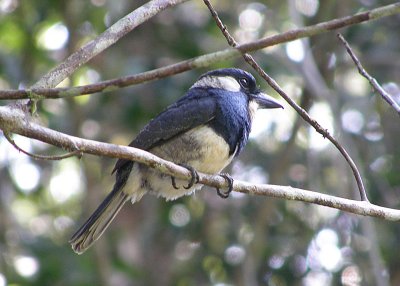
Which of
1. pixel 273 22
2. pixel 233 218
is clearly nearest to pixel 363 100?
pixel 273 22

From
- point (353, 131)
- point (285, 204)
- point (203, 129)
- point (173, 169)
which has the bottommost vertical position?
point (173, 169)

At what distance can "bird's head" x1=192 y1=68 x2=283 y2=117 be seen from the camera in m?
4.38

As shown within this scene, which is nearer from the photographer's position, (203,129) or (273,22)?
(203,129)

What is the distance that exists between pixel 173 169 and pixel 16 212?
4485 millimetres

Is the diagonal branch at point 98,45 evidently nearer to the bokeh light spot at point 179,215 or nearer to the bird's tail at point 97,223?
the bird's tail at point 97,223

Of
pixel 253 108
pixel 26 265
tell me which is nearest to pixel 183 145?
pixel 253 108

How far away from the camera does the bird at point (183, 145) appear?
12.8 feet

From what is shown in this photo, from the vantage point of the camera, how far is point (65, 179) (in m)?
7.10

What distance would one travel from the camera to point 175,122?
4031 mm

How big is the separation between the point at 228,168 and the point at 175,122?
2.16m

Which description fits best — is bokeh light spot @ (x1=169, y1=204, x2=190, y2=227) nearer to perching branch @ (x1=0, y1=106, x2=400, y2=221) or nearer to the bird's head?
the bird's head

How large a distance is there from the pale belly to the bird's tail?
0.07 meters

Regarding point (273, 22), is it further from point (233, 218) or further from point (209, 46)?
point (233, 218)

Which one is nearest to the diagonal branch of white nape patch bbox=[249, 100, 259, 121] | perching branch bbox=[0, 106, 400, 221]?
perching branch bbox=[0, 106, 400, 221]
